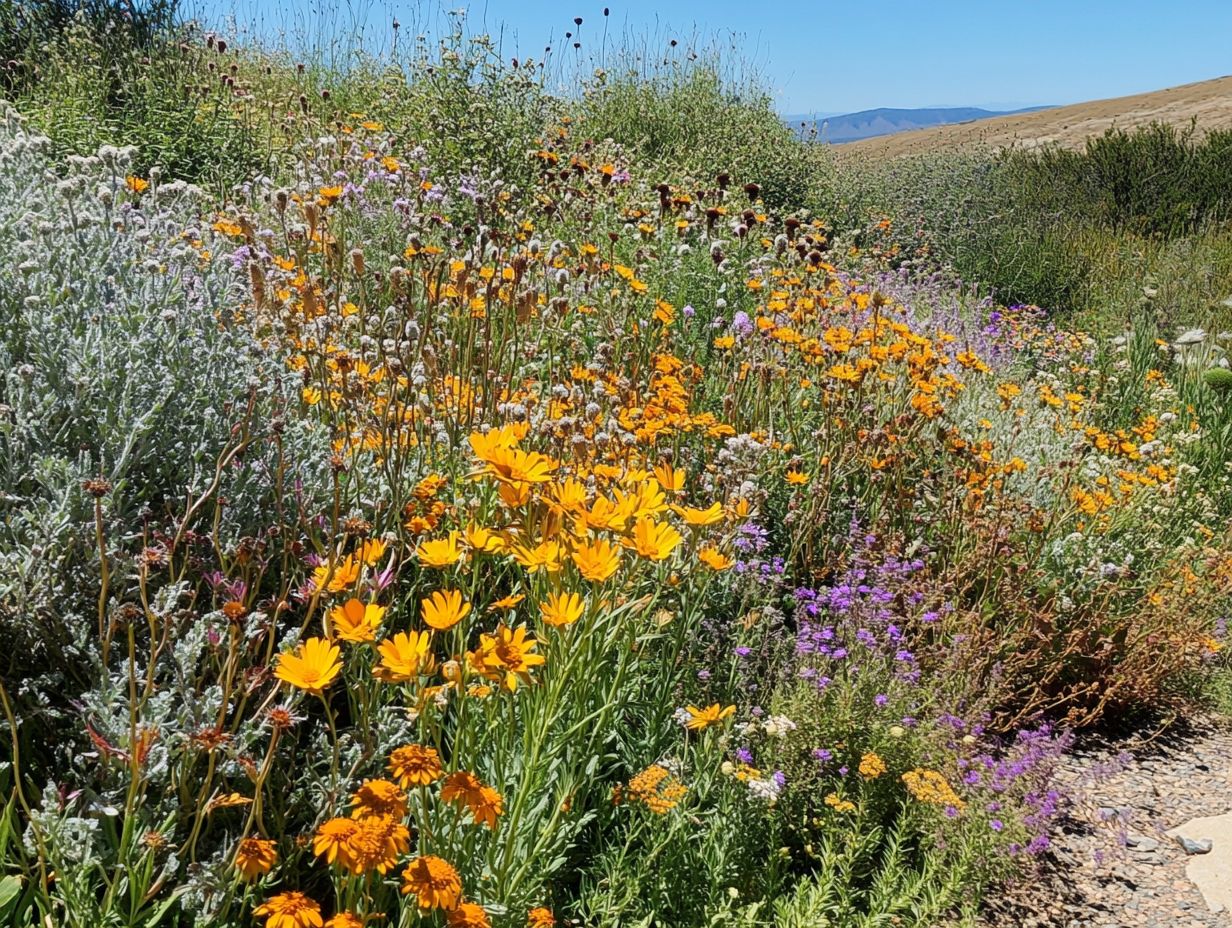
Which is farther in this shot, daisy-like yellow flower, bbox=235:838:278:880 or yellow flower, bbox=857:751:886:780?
yellow flower, bbox=857:751:886:780

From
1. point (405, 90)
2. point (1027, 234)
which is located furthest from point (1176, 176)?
point (405, 90)

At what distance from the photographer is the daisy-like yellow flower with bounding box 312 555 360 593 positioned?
1.47 metres

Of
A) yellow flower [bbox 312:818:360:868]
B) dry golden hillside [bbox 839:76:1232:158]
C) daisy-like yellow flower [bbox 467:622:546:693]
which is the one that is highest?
dry golden hillside [bbox 839:76:1232:158]

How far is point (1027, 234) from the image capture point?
9.48 meters

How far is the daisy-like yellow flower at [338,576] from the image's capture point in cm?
147

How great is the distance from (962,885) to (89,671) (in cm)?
189

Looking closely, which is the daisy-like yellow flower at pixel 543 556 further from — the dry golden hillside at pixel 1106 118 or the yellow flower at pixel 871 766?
the dry golden hillside at pixel 1106 118

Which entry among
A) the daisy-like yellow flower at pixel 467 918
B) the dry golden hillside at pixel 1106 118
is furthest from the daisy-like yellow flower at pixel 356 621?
the dry golden hillside at pixel 1106 118

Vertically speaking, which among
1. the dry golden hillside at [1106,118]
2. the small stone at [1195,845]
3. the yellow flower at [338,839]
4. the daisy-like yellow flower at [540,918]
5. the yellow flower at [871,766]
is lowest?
the small stone at [1195,845]

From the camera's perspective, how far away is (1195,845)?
2633mm

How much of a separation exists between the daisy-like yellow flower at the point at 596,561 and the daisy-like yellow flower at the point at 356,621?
30cm

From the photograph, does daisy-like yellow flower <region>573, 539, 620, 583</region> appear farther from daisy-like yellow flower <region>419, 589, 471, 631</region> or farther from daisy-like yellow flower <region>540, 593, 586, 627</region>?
daisy-like yellow flower <region>419, 589, 471, 631</region>

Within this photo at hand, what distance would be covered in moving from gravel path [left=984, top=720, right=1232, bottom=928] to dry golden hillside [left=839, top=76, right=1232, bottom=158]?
25596 millimetres

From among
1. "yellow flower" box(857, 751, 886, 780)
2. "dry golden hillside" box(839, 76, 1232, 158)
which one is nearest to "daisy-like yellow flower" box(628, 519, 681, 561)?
"yellow flower" box(857, 751, 886, 780)
